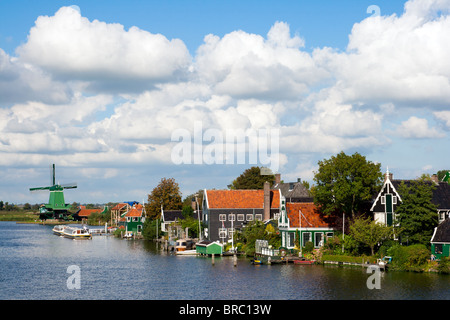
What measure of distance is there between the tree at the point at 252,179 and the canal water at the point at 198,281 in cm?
3999

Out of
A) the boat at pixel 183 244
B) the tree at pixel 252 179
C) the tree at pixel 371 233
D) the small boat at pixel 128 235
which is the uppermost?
the tree at pixel 252 179

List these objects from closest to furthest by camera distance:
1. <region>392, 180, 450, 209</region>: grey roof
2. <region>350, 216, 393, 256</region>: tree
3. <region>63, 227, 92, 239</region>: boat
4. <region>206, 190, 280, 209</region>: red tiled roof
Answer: <region>350, 216, 393, 256</region>: tree < <region>392, 180, 450, 209</region>: grey roof < <region>206, 190, 280, 209</region>: red tiled roof < <region>63, 227, 92, 239</region>: boat

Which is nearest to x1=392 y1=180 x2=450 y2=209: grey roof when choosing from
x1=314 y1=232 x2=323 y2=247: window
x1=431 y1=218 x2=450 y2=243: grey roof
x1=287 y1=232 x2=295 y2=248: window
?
Result: x1=431 y1=218 x2=450 y2=243: grey roof

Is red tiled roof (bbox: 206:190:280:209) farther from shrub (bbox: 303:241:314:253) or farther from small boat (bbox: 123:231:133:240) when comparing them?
small boat (bbox: 123:231:133:240)

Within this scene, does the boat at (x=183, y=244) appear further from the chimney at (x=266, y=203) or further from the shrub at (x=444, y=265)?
the shrub at (x=444, y=265)

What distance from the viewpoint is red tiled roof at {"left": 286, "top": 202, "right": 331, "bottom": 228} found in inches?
3137

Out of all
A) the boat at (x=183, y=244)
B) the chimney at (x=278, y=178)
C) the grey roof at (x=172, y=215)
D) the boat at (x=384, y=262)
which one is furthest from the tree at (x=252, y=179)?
the boat at (x=384, y=262)

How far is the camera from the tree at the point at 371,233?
67312 mm

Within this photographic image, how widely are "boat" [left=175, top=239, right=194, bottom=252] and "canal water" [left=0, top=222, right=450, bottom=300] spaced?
11.4 meters

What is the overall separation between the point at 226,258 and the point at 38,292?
3352 cm

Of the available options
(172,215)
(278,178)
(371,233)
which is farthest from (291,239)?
(172,215)
